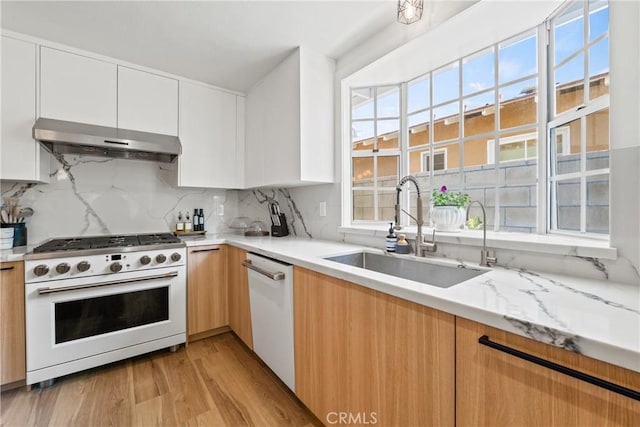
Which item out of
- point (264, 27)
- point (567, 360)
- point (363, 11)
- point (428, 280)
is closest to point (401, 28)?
point (363, 11)

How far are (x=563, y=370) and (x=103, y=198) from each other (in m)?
3.11

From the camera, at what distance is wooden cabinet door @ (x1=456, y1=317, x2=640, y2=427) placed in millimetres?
584

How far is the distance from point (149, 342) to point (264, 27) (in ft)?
7.68

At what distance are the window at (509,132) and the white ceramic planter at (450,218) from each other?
0.63 ft

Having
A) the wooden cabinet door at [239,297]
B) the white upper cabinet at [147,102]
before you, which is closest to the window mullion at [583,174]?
the wooden cabinet door at [239,297]

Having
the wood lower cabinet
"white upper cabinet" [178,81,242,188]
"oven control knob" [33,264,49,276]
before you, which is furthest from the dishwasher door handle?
"oven control knob" [33,264,49,276]

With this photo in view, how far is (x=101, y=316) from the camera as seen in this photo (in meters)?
1.88

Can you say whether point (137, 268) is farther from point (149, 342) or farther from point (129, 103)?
point (129, 103)

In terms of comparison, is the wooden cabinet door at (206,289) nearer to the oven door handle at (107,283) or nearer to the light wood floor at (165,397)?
the oven door handle at (107,283)

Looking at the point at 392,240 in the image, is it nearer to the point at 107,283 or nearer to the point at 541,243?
the point at 541,243

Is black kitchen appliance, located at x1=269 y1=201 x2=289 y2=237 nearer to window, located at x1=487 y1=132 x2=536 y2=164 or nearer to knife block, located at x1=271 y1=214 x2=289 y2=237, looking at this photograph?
knife block, located at x1=271 y1=214 x2=289 y2=237

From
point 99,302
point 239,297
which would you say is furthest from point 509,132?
point 99,302

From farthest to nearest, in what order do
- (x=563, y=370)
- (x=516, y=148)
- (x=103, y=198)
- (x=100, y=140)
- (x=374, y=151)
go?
1. (x=103, y=198)
2. (x=374, y=151)
3. (x=100, y=140)
4. (x=516, y=148)
5. (x=563, y=370)

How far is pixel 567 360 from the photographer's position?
0.63 m
